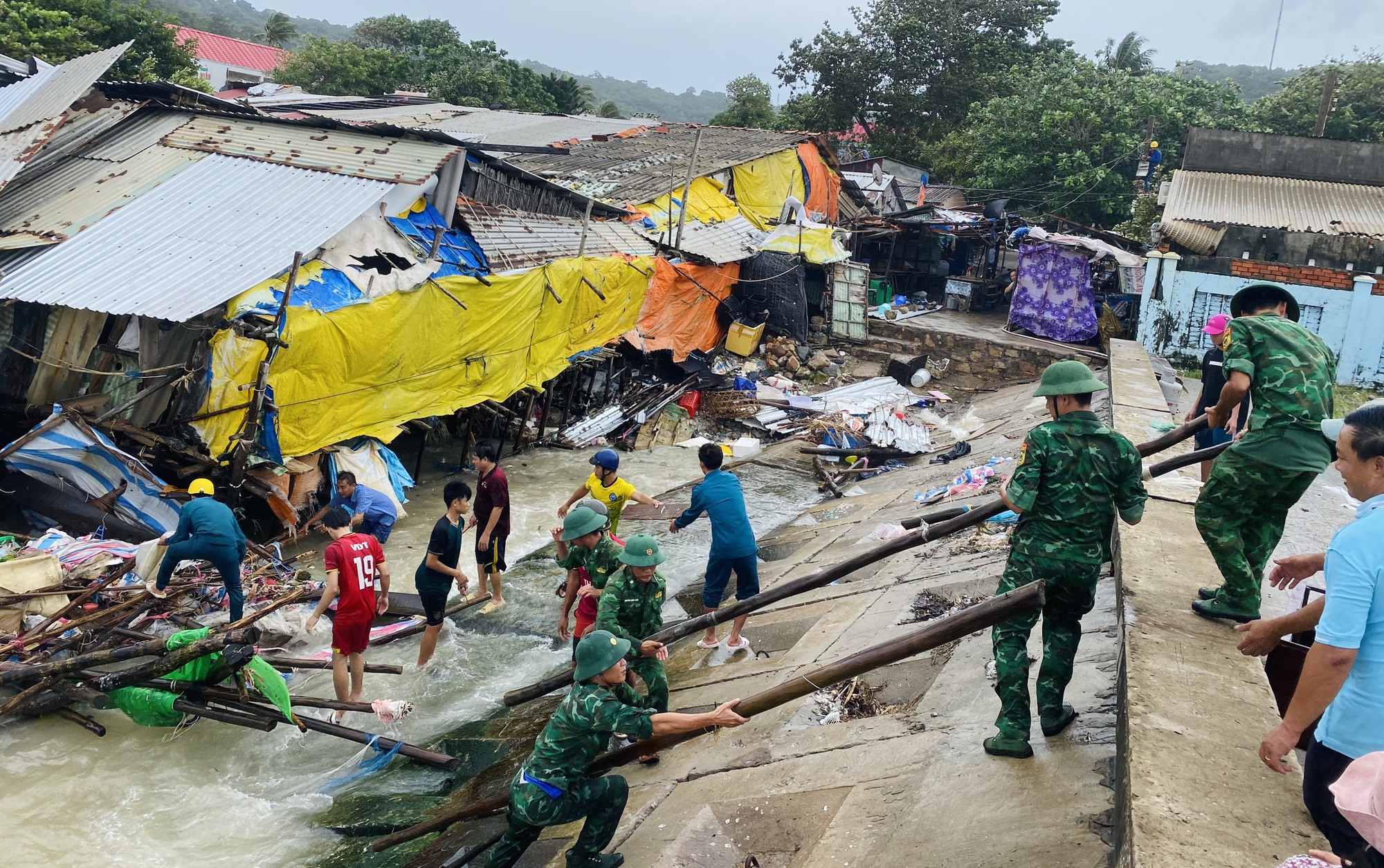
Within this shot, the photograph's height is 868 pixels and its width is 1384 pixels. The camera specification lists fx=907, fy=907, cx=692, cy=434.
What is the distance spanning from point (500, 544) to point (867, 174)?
21744mm

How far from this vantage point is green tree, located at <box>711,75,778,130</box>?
37875 mm

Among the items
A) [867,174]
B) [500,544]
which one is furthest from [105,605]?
[867,174]

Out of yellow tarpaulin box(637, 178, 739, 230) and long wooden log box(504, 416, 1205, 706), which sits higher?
yellow tarpaulin box(637, 178, 739, 230)

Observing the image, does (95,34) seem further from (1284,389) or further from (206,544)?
(1284,389)

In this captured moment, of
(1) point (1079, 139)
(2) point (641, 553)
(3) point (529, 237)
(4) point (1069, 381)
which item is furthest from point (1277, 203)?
(2) point (641, 553)

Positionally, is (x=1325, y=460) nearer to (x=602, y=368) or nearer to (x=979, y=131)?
(x=602, y=368)

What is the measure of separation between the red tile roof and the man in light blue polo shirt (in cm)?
5405

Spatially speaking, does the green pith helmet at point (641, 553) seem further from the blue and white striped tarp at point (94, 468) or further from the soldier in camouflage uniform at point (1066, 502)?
the blue and white striped tarp at point (94, 468)

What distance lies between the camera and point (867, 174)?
87.9 feet

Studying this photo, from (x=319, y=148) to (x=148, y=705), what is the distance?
25.8ft

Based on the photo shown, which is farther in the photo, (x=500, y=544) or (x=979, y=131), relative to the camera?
(x=979, y=131)

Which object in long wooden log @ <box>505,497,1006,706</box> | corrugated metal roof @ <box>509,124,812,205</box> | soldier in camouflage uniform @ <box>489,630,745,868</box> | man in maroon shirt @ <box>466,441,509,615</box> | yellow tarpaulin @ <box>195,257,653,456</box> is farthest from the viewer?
corrugated metal roof @ <box>509,124,812,205</box>

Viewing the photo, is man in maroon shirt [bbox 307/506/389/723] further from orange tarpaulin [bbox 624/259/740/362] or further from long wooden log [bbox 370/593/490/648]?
orange tarpaulin [bbox 624/259/740/362]

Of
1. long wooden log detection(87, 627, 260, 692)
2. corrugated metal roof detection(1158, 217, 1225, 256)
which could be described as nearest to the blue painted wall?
corrugated metal roof detection(1158, 217, 1225, 256)
